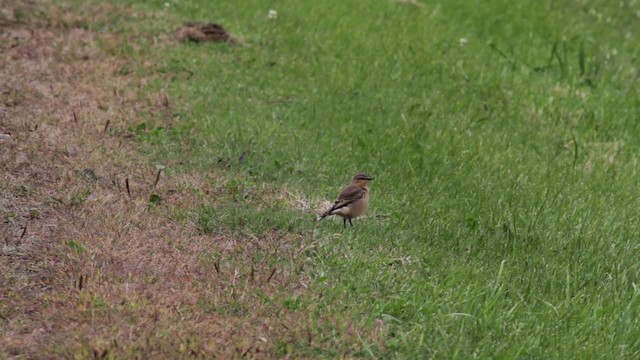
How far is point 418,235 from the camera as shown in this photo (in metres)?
6.83

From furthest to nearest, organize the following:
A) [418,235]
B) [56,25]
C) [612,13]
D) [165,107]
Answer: [612,13]
[56,25]
[165,107]
[418,235]

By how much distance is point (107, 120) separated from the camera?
855 cm

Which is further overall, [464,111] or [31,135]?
[464,111]

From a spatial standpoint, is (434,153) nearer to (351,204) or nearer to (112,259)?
(351,204)

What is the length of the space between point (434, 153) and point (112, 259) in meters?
3.85

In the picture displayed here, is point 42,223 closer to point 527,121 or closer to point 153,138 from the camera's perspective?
point 153,138

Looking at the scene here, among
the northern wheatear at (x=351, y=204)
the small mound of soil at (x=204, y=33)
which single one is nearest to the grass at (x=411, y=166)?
the northern wheatear at (x=351, y=204)

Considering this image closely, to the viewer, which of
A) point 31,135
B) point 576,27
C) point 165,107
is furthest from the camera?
Answer: point 576,27

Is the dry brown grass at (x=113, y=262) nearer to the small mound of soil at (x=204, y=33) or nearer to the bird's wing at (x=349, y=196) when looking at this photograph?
the bird's wing at (x=349, y=196)

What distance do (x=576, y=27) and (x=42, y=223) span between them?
10723 mm

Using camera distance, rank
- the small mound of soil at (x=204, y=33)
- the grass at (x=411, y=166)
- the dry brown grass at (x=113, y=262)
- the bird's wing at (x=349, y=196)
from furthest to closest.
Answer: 1. the small mound of soil at (x=204, y=33)
2. the bird's wing at (x=349, y=196)
3. the grass at (x=411, y=166)
4. the dry brown grass at (x=113, y=262)

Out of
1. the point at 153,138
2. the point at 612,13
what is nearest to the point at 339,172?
the point at 153,138

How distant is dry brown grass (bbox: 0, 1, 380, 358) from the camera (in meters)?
4.89

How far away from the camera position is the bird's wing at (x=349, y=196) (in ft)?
21.8
